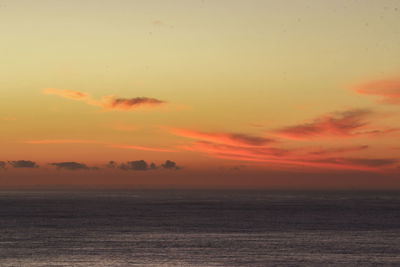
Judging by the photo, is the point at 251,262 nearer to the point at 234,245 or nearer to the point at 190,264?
the point at 190,264

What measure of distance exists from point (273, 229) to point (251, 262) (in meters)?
45.2

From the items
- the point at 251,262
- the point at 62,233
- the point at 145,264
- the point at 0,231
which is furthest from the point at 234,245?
the point at 0,231

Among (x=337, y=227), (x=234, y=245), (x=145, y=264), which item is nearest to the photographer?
(x=145, y=264)

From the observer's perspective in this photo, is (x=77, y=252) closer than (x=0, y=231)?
Yes

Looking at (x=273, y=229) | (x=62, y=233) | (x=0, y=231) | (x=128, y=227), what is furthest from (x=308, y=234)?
(x=0, y=231)

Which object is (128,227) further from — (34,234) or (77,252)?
(77,252)

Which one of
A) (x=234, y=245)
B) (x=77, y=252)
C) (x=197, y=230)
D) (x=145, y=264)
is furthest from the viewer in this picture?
(x=197, y=230)

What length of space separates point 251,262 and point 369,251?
66.0 feet

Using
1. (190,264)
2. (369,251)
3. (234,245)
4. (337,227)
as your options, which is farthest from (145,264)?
(337,227)

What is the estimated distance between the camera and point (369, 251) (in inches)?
3017

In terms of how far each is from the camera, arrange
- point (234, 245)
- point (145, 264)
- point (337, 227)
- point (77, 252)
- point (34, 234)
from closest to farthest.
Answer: point (145, 264) < point (77, 252) < point (234, 245) < point (34, 234) < point (337, 227)

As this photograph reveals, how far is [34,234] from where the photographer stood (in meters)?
99.8

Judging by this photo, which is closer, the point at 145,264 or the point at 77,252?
the point at 145,264

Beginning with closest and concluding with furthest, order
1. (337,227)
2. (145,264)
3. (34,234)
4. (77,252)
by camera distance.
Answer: (145,264) → (77,252) → (34,234) → (337,227)
